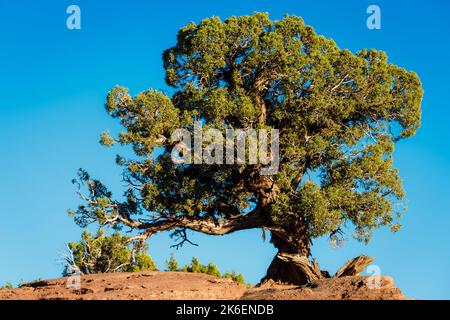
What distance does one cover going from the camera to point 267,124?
3088 centimetres

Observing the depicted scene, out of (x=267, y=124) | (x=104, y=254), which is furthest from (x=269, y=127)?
(x=104, y=254)

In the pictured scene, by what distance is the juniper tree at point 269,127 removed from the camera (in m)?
29.1

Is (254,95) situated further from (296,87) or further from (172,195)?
(172,195)

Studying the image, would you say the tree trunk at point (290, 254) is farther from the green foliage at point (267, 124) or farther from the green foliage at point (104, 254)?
the green foliage at point (104, 254)

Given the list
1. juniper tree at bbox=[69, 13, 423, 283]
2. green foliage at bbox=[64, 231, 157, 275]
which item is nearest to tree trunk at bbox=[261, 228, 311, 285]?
juniper tree at bbox=[69, 13, 423, 283]

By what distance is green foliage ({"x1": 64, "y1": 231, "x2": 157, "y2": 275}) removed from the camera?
2930 centimetres

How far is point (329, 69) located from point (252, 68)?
3180 mm

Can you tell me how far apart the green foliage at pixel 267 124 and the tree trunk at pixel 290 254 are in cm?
27

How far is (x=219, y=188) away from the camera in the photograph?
102 feet

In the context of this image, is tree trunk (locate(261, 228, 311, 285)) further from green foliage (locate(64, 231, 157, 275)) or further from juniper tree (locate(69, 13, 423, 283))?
green foliage (locate(64, 231, 157, 275))

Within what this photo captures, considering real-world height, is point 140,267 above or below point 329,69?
below

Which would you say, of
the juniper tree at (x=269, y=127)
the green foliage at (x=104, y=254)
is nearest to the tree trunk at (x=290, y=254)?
the juniper tree at (x=269, y=127)
